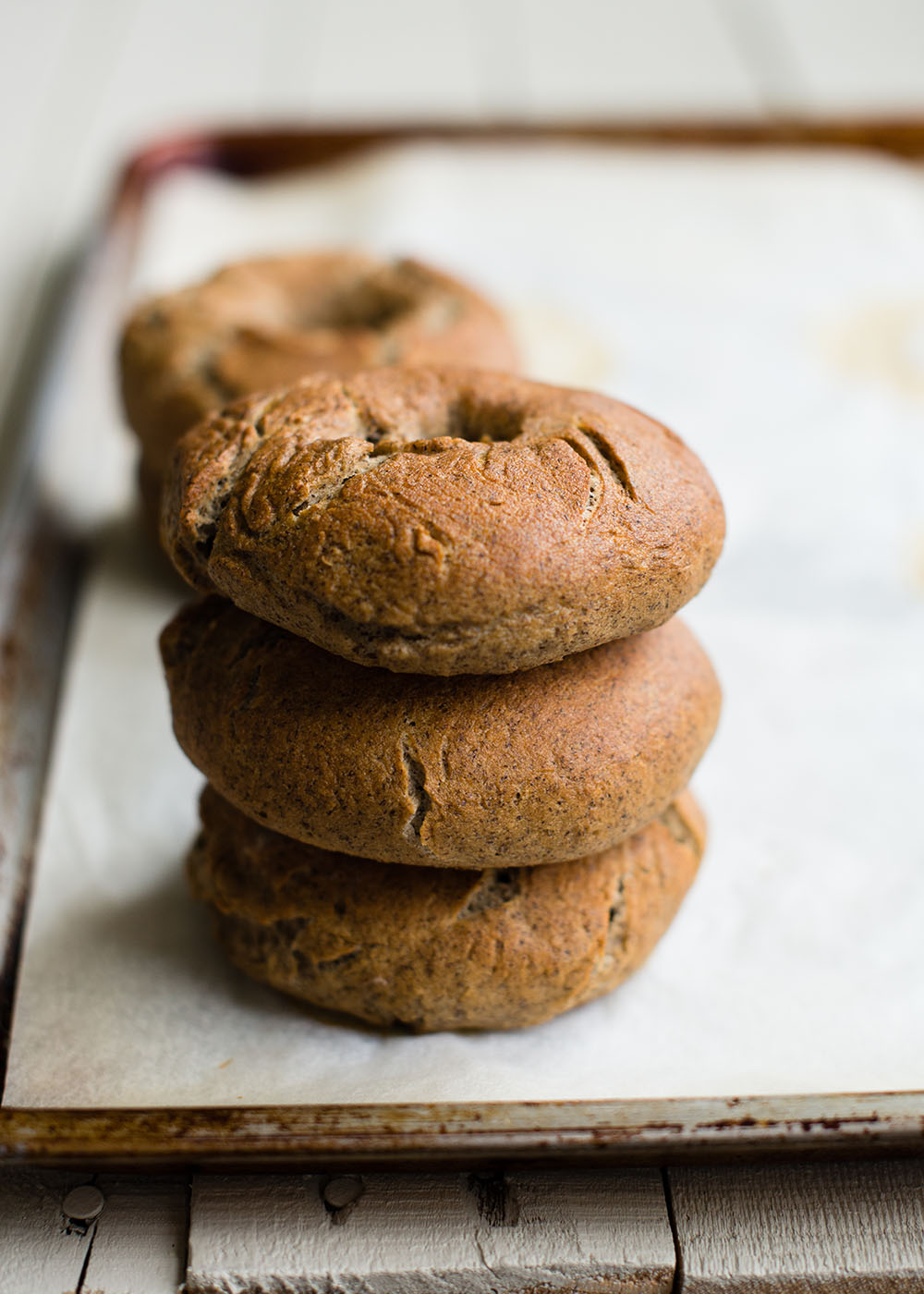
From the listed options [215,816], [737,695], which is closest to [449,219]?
[737,695]

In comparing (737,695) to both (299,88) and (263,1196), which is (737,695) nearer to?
(263,1196)

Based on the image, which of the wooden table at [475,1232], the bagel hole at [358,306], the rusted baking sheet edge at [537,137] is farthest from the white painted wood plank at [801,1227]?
the rusted baking sheet edge at [537,137]

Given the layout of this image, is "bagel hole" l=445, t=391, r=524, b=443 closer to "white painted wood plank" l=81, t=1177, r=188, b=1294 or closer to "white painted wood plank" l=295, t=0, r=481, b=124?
"white painted wood plank" l=81, t=1177, r=188, b=1294

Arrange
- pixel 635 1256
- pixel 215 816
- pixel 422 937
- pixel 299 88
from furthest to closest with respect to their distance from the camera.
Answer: pixel 299 88, pixel 215 816, pixel 422 937, pixel 635 1256

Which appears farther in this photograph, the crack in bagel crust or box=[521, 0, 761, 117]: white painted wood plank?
box=[521, 0, 761, 117]: white painted wood plank

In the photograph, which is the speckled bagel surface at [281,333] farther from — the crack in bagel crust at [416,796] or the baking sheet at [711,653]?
the crack in bagel crust at [416,796]

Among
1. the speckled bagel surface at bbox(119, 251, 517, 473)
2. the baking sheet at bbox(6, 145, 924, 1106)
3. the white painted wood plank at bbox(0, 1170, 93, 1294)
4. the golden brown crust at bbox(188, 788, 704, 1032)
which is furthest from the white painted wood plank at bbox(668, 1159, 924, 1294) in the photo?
the speckled bagel surface at bbox(119, 251, 517, 473)
